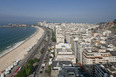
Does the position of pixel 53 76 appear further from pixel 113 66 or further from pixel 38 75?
pixel 113 66

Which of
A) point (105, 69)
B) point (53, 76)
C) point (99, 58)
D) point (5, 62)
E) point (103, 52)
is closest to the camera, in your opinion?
point (53, 76)

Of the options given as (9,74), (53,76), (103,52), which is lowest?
(9,74)

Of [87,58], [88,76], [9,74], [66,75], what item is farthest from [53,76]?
[9,74]

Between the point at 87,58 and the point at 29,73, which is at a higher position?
the point at 87,58

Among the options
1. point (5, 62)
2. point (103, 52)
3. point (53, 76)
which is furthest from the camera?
point (5, 62)

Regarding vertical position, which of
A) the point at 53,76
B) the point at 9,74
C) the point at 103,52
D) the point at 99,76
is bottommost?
the point at 9,74

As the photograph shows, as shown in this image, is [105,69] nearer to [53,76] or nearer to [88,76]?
[88,76]

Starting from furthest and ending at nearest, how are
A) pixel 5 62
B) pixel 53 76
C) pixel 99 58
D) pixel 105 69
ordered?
1. pixel 5 62
2. pixel 99 58
3. pixel 105 69
4. pixel 53 76

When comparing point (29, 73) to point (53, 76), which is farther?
point (29, 73)

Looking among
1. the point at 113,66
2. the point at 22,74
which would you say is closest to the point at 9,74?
the point at 22,74
